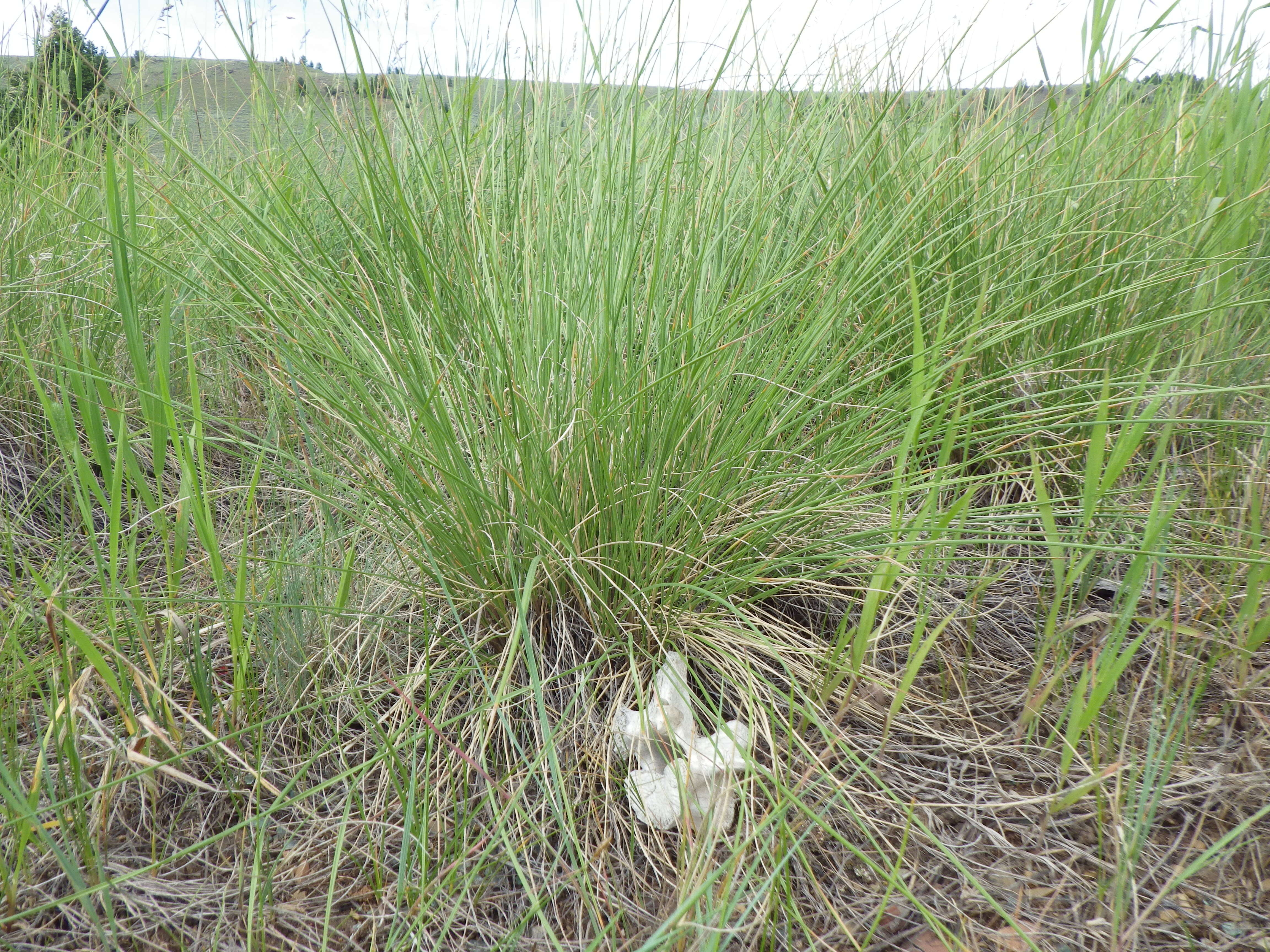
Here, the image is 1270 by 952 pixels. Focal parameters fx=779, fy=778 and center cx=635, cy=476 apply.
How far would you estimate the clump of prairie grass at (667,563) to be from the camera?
865 millimetres

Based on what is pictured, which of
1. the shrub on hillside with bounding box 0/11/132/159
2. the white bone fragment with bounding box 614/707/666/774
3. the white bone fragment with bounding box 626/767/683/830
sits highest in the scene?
the shrub on hillside with bounding box 0/11/132/159

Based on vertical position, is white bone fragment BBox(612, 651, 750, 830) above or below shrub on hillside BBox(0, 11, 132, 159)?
below

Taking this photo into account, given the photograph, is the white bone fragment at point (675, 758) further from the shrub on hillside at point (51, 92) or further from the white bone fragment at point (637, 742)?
the shrub on hillside at point (51, 92)

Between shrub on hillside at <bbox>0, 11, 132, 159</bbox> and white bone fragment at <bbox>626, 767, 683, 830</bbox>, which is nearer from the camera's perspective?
white bone fragment at <bbox>626, 767, 683, 830</bbox>

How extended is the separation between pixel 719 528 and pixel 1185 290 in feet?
2.89

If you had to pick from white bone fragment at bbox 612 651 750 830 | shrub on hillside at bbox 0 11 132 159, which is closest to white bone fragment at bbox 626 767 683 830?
white bone fragment at bbox 612 651 750 830

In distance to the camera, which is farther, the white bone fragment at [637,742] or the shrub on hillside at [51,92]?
the shrub on hillside at [51,92]

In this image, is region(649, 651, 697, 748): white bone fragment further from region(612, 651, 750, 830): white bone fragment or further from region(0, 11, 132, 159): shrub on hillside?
region(0, 11, 132, 159): shrub on hillside

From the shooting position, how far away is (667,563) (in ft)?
3.67

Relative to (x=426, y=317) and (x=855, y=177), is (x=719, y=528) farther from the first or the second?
(x=855, y=177)

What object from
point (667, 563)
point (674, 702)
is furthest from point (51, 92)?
point (674, 702)

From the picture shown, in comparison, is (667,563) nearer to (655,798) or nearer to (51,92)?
(655,798)

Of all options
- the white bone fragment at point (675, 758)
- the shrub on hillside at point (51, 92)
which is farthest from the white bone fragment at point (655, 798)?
the shrub on hillside at point (51, 92)

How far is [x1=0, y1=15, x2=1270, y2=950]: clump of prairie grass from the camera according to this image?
2.84 ft
